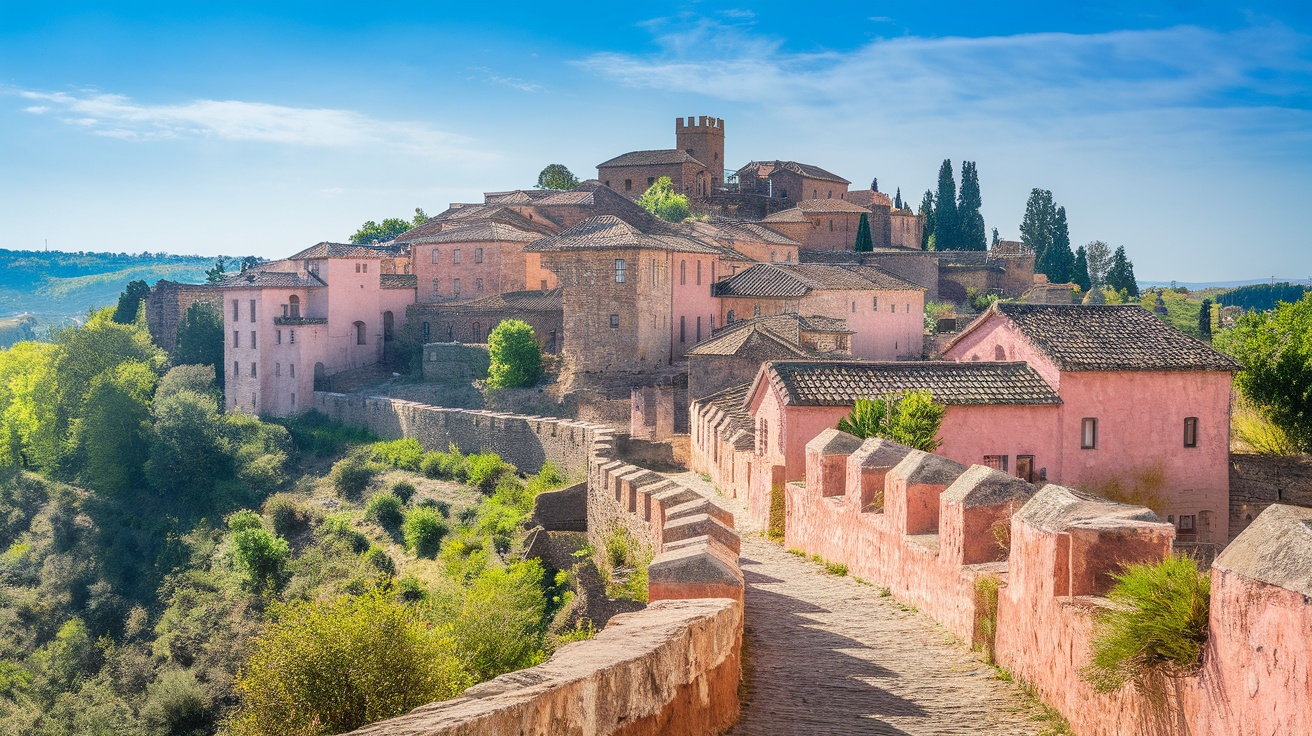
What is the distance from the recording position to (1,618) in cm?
3378

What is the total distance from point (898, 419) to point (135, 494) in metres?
35.2

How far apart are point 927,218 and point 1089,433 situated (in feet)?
197

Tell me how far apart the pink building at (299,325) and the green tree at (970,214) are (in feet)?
123

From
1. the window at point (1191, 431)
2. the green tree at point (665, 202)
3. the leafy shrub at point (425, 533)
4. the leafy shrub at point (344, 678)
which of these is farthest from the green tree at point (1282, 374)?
the green tree at point (665, 202)

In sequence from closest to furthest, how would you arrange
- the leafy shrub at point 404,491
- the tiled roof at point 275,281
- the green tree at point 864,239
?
the leafy shrub at point 404,491
the tiled roof at point 275,281
the green tree at point 864,239

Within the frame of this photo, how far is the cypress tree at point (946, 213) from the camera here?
72.4 meters

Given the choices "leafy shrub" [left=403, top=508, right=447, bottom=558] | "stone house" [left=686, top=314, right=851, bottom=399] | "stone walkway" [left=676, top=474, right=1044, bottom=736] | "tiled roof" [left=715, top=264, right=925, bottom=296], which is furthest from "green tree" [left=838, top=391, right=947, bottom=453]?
"tiled roof" [left=715, top=264, right=925, bottom=296]

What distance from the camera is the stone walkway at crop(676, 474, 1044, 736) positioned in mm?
6969

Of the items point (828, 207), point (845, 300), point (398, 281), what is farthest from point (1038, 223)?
point (398, 281)

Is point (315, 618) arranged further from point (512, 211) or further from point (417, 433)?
point (512, 211)

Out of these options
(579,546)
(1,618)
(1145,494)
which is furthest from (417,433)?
(1145,494)

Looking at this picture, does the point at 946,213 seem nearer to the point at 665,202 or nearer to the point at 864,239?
the point at 864,239

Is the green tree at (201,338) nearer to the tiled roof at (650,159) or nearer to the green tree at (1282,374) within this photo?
the tiled roof at (650,159)

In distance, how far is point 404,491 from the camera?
32.4 metres
